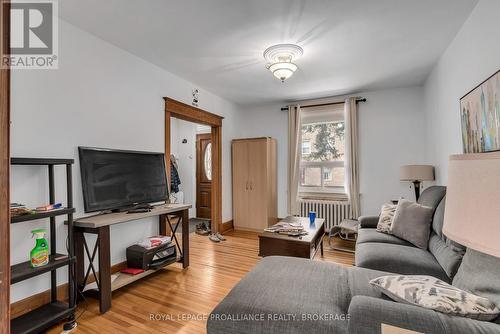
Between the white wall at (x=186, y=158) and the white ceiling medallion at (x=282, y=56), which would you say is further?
the white wall at (x=186, y=158)

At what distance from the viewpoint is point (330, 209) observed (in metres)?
4.38

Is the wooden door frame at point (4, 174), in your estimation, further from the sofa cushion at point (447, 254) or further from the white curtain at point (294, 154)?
the white curtain at point (294, 154)

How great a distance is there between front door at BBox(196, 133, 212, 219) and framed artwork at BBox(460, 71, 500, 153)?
4872 mm

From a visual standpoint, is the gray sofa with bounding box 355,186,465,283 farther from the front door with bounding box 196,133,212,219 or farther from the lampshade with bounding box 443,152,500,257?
the front door with bounding box 196,133,212,219

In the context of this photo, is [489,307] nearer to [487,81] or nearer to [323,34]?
[487,81]

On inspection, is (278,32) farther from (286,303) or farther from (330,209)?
(330,209)

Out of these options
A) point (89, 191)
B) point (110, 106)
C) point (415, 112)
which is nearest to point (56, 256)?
point (89, 191)

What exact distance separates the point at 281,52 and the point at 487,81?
183 cm

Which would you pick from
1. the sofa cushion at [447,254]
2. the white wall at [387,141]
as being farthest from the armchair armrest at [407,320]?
the white wall at [387,141]

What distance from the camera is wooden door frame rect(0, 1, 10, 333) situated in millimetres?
923

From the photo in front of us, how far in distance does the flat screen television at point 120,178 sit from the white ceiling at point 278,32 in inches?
48.8

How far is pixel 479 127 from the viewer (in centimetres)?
204

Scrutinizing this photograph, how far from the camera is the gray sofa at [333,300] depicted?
0.95m

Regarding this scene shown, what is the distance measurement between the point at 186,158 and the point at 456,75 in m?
5.20
